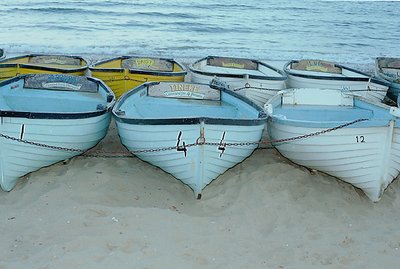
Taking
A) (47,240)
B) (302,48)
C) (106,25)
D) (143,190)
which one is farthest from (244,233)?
(106,25)

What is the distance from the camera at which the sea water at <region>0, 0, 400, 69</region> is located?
65.5 feet

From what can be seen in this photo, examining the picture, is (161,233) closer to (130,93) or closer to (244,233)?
(244,233)

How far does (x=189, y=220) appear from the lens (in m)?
5.37

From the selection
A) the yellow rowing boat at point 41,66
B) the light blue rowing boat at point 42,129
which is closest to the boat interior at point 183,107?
the light blue rowing boat at point 42,129

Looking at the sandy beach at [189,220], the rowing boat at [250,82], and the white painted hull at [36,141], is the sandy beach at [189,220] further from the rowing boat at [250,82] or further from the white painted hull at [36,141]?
the rowing boat at [250,82]

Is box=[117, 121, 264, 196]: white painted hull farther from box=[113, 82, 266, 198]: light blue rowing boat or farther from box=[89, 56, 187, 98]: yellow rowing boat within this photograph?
box=[89, 56, 187, 98]: yellow rowing boat

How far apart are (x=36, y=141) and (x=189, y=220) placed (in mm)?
2208

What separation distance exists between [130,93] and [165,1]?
3566 centimetres

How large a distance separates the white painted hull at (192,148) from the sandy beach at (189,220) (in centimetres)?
27

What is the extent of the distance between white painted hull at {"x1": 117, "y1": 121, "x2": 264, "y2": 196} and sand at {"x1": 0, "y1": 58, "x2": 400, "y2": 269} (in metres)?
0.27

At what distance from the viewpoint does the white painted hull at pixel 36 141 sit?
567 cm

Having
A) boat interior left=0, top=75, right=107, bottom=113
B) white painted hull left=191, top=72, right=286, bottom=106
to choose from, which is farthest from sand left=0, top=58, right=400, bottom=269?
white painted hull left=191, top=72, right=286, bottom=106

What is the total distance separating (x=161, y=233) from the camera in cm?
504

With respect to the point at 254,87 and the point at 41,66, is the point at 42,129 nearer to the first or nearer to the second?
the point at 41,66
